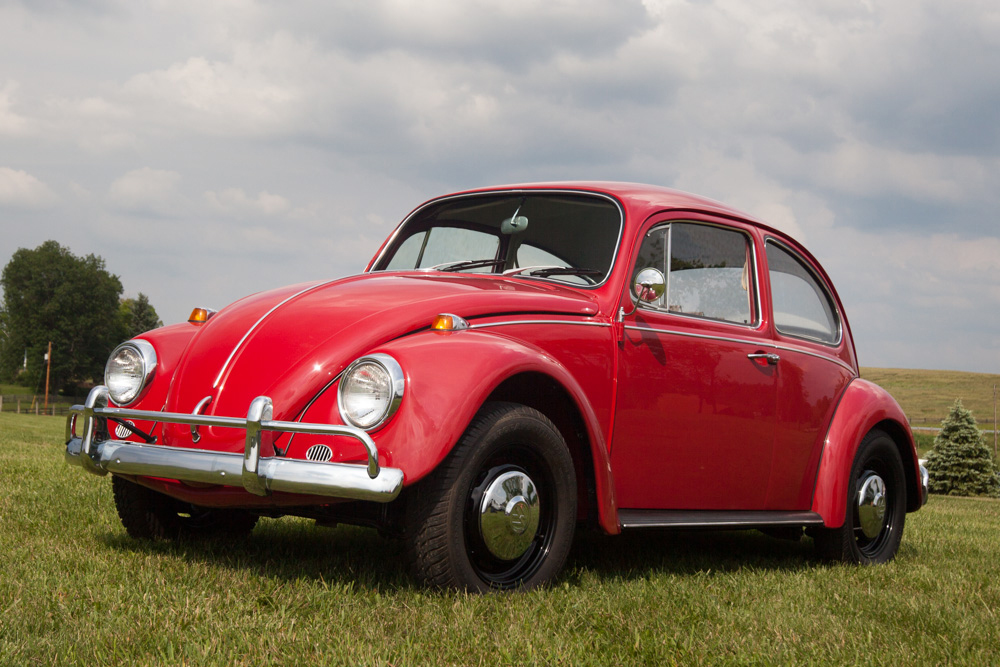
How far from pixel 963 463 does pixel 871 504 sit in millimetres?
27238

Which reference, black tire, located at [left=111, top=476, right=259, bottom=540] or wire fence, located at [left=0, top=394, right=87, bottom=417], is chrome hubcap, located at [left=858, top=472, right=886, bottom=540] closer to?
black tire, located at [left=111, top=476, right=259, bottom=540]

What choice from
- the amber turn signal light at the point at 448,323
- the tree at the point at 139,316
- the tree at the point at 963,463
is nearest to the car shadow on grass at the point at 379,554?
the amber turn signal light at the point at 448,323

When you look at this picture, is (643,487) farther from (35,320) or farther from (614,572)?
(35,320)

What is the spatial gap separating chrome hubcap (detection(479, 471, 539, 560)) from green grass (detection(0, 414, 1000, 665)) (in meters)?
0.19

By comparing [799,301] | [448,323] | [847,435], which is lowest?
[847,435]

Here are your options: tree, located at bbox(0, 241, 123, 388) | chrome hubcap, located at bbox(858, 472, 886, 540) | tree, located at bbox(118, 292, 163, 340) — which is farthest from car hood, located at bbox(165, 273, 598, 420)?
tree, located at bbox(118, 292, 163, 340)

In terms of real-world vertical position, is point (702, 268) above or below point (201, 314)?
above

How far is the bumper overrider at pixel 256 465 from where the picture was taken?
281cm

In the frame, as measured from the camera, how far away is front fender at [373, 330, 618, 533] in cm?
293

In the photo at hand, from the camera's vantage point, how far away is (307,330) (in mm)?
3402

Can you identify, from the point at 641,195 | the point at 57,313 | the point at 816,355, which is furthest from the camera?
the point at 57,313

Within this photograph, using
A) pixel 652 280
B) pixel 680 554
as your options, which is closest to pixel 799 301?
pixel 680 554

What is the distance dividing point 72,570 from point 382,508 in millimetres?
1231

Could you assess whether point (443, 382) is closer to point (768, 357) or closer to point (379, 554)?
point (379, 554)
